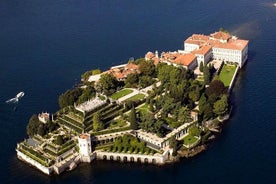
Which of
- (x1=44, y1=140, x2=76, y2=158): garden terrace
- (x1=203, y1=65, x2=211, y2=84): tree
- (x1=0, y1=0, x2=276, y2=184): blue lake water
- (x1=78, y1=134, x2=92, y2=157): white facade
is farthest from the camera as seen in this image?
(x1=203, y1=65, x2=211, y2=84): tree

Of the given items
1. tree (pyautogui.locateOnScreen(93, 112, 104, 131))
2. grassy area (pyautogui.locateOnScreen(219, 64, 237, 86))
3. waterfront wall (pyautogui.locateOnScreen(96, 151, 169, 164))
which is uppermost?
grassy area (pyautogui.locateOnScreen(219, 64, 237, 86))

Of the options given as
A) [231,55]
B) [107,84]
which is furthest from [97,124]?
[231,55]

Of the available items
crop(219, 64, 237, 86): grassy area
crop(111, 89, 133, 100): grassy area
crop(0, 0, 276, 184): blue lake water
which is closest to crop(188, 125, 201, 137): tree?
crop(0, 0, 276, 184): blue lake water

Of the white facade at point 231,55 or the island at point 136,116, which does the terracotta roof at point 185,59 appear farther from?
the white facade at point 231,55

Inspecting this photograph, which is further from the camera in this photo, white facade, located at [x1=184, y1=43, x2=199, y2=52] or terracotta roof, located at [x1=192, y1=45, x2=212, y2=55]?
white facade, located at [x1=184, y1=43, x2=199, y2=52]

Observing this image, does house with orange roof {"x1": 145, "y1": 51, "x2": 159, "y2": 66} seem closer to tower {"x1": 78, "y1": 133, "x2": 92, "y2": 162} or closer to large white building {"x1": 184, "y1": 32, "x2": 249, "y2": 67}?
large white building {"x1": 184, "y1": 32, "x2": 249, "y2": 67}

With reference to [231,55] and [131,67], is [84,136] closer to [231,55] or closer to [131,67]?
[131,67]
